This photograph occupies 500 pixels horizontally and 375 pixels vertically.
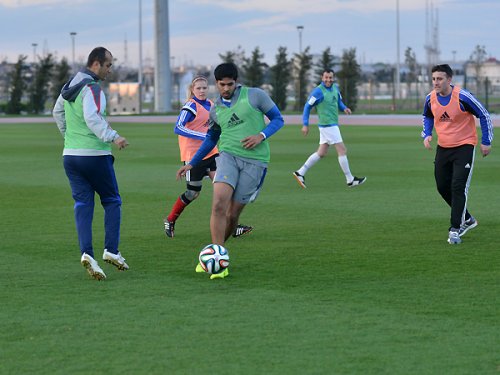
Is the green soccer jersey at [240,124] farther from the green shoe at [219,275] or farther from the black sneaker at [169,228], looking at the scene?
the black sneaker at [169,228]

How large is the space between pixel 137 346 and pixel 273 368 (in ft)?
3.47

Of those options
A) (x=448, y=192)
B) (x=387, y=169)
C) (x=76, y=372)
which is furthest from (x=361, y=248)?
(x=387, y=169)

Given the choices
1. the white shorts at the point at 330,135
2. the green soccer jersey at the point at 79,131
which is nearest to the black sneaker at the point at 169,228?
→ the green soccer jersey at the point at 79,131

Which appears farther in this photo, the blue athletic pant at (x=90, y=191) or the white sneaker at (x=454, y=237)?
the white sneaker at (x=454, y=237)

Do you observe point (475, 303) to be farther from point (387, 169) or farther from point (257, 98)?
point (387, 169)

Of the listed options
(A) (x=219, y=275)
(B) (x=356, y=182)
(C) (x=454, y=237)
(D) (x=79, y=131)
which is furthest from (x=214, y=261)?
(B) (x=356, y=182)

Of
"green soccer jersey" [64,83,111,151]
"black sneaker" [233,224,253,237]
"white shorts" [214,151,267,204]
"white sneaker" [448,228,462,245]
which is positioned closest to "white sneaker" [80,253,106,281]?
"green soccer jersey" [64,83,111,151]

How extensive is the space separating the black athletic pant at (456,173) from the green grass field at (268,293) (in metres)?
0.38

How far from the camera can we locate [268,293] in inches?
345

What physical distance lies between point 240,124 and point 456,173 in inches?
124

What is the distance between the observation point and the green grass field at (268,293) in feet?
21.8

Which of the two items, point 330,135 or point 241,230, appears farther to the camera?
point 330,135

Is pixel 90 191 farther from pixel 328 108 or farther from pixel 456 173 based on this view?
pixel 328 108

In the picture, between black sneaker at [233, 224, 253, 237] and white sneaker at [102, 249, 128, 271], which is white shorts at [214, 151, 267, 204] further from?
black sneaker at [233, 224, 253, 237]
